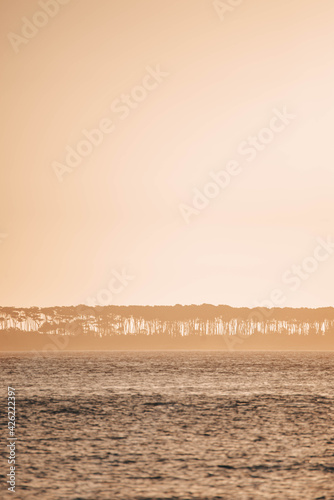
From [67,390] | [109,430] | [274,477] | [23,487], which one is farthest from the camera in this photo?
[67,390]

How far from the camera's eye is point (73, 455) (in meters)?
46.2

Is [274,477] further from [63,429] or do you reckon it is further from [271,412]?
[271,412]

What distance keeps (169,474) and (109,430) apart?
21287 millimetres

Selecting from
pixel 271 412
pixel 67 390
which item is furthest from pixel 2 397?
pixel 271 412

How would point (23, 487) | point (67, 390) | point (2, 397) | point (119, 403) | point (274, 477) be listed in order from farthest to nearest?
point (67, 390)
point (2, 397)
point (119, 403)
point (274, 477)
point (23, 487)

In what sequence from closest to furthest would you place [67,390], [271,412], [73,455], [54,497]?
[54,497], [73,455], [271,412], [67,390]

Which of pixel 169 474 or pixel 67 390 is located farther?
pixel 67 390

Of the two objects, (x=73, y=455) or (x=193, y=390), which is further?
(x=193, y=390)

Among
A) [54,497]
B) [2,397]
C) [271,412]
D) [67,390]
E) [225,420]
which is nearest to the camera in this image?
[54,497]

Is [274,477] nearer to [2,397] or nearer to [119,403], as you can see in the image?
[119,403]

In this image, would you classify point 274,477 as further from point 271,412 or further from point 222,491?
point 271,412

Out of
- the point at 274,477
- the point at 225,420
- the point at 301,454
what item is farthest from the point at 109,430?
the point at 274,477

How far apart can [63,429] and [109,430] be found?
13.5ft

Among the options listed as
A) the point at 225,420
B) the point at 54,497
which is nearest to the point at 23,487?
the point at 54,497
